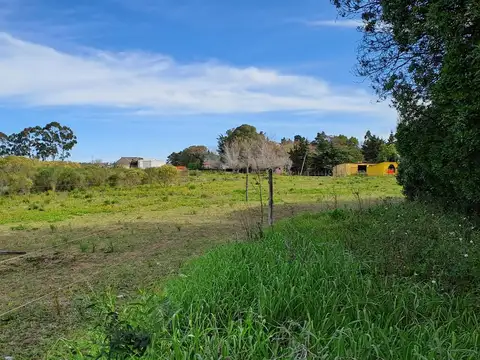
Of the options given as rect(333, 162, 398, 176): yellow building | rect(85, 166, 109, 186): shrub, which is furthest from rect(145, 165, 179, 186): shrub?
rect(333, 162, 398, 176): yellow building

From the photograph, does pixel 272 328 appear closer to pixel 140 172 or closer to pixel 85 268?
pixel 85 268

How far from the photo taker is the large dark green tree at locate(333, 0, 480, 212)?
4.08 metres

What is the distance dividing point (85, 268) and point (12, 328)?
2171 millimetres

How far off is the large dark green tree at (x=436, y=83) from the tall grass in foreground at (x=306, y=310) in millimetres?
1416

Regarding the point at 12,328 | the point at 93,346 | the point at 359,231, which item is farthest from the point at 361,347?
the point at 359,231

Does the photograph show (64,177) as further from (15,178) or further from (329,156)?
(329,156)

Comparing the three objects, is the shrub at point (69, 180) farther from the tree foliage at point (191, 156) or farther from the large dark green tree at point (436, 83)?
the tree foliage at point (191, 156)

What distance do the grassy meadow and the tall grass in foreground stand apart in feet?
2.29

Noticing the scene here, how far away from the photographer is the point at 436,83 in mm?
4461

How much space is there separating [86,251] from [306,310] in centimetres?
518

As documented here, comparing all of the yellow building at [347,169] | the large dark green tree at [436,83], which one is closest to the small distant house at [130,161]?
the yellow building at [347,169]

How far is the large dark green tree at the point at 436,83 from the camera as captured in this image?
4082 millimetres

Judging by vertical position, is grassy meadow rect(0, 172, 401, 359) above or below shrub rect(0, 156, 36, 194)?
below

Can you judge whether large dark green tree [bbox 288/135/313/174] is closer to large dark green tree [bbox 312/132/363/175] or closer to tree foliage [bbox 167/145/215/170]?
large dark green tree [bbox 312/132/363/175]
